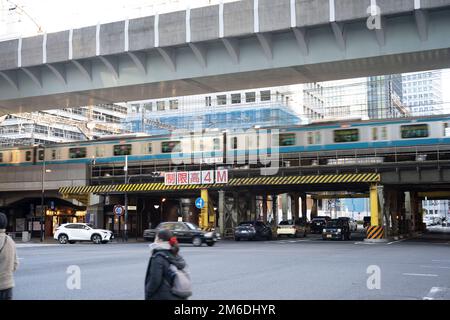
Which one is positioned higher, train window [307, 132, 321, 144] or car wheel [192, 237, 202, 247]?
train window [307, 132, 321, 144]

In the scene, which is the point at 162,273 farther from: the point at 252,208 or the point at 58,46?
the point at 252,208

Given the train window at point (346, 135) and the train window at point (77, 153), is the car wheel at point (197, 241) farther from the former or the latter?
the train window at point (77, 153)

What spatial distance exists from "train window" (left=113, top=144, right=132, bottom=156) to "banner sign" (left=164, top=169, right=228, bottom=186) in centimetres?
709

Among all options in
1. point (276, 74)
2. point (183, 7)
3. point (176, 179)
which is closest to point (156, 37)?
point (183, 7)

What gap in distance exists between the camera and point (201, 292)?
11.7m

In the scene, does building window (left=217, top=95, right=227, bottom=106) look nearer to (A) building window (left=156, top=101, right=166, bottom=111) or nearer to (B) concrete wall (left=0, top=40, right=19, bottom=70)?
(A) building window (left=156, top=101, right=166, bottom=111)

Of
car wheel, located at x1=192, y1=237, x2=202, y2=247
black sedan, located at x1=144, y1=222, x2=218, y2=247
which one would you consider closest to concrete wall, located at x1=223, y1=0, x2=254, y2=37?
black sedan, located at x1=144, y1=222, x2=218, y2=247

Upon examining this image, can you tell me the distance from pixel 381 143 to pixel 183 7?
1848 centimetres

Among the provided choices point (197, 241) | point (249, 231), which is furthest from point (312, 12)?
point (249, 231)

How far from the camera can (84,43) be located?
3114cm

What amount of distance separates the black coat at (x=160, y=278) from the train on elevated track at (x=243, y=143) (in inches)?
1377

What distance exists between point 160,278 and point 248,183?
3654 centimetres

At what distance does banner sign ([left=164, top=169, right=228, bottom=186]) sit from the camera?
42.5 m

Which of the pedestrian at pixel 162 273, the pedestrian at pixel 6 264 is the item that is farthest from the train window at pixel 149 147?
the pedestrian at pixel 162 273
